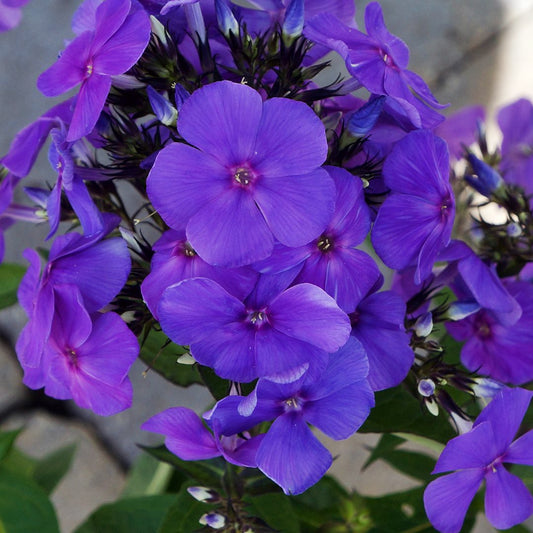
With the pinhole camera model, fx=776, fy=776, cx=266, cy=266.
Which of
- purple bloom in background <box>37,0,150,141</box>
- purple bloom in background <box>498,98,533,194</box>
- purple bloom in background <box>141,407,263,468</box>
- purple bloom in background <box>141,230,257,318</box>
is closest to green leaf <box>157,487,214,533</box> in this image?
purple bloom in background <box>141,407,263,468</box>

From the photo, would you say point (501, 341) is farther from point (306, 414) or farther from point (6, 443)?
point (6, 443)

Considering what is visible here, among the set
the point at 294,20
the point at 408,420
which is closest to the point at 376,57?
the point at 294,20

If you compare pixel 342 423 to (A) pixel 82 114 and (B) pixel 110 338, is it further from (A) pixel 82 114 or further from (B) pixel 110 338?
(A) pixel 82 114

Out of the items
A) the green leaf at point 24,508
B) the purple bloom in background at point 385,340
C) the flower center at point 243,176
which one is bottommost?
the green leaf at point 24,508

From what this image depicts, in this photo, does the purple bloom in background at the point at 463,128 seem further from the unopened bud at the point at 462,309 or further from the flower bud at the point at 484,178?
the unopened bud at the point at 462,309

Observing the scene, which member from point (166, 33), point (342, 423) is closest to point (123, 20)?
point (166, 33)

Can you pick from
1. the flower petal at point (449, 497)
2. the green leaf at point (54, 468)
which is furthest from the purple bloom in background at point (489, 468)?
the green leaf at point (54, 468)
